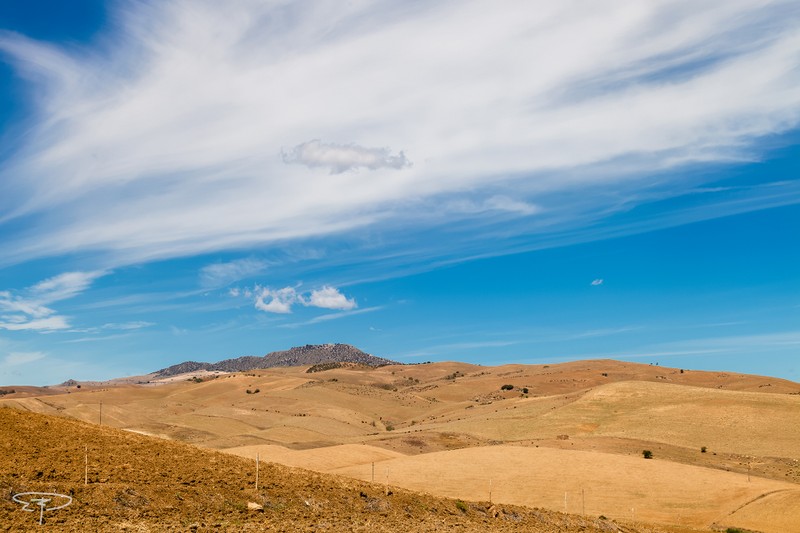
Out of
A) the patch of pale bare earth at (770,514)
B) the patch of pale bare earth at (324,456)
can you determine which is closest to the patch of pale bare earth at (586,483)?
the patch of pale bare earth at (770,514)

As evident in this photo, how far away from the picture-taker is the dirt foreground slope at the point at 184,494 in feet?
89.4

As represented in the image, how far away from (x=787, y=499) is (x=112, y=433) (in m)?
45.2

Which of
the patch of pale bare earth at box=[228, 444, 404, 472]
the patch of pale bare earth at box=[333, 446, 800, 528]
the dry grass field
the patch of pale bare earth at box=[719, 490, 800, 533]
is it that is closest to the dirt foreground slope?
the patch of pale bare earth at box=[719, 490, 800, 533]

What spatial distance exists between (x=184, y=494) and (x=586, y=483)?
131 feet

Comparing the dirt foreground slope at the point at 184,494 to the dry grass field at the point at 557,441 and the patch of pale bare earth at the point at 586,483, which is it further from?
the dry grass field at the point at 557,441

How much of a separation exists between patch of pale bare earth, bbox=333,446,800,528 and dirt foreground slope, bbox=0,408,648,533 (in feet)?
43.4

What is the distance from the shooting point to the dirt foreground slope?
2723 centimetres

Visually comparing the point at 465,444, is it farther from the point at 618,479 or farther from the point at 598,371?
the point at 598,371

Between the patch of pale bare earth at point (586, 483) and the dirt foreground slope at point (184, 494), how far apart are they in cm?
1324

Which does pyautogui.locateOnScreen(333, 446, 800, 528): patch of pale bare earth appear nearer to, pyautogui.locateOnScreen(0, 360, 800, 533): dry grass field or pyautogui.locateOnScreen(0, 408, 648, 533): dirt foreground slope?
pyautogui.locateOnScreen(0, 360, 800, 533): dry grass field

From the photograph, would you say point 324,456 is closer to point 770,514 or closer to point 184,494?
point 770,514

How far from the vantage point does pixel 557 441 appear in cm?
8725

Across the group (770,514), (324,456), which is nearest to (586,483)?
(770,514)

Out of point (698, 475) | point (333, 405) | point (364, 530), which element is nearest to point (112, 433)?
point (364, 530)
